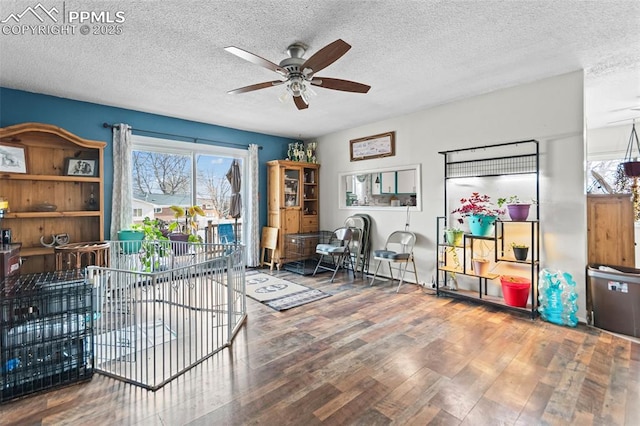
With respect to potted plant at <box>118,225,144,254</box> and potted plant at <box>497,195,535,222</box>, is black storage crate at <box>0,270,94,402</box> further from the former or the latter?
potted plant at <box>497,195,535,222</box>

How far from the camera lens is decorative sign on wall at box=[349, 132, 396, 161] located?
482 centimetres

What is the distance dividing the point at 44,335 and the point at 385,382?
2.34m

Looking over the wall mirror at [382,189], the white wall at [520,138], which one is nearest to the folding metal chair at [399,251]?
the white wall at [520,138]

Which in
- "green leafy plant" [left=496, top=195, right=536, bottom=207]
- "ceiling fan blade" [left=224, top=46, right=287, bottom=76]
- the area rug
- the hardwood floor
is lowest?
the hardwood floor

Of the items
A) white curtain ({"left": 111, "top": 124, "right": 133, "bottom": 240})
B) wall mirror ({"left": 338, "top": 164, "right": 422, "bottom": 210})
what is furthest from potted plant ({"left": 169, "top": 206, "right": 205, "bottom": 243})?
wall mirror ({"left": 338, "top": 164, "right": 422, "bottom": 210})

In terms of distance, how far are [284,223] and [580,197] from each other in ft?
14.0

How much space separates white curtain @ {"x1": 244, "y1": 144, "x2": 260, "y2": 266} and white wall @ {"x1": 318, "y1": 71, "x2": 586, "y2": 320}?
2173mm

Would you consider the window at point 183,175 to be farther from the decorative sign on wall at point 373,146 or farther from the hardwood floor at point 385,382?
the hardwood floor at point 385,382

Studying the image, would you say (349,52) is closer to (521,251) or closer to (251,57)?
(251,57)

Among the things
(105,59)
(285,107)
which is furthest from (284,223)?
(105,59)

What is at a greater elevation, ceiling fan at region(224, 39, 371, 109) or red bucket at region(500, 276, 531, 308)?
ceiling fan at region(224, 39, 371, 109)

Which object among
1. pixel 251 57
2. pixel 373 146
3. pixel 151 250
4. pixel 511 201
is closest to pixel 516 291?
pixel 511 201

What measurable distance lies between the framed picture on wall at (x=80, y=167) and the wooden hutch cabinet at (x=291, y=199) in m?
2.77

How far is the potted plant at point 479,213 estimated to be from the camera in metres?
3.48
